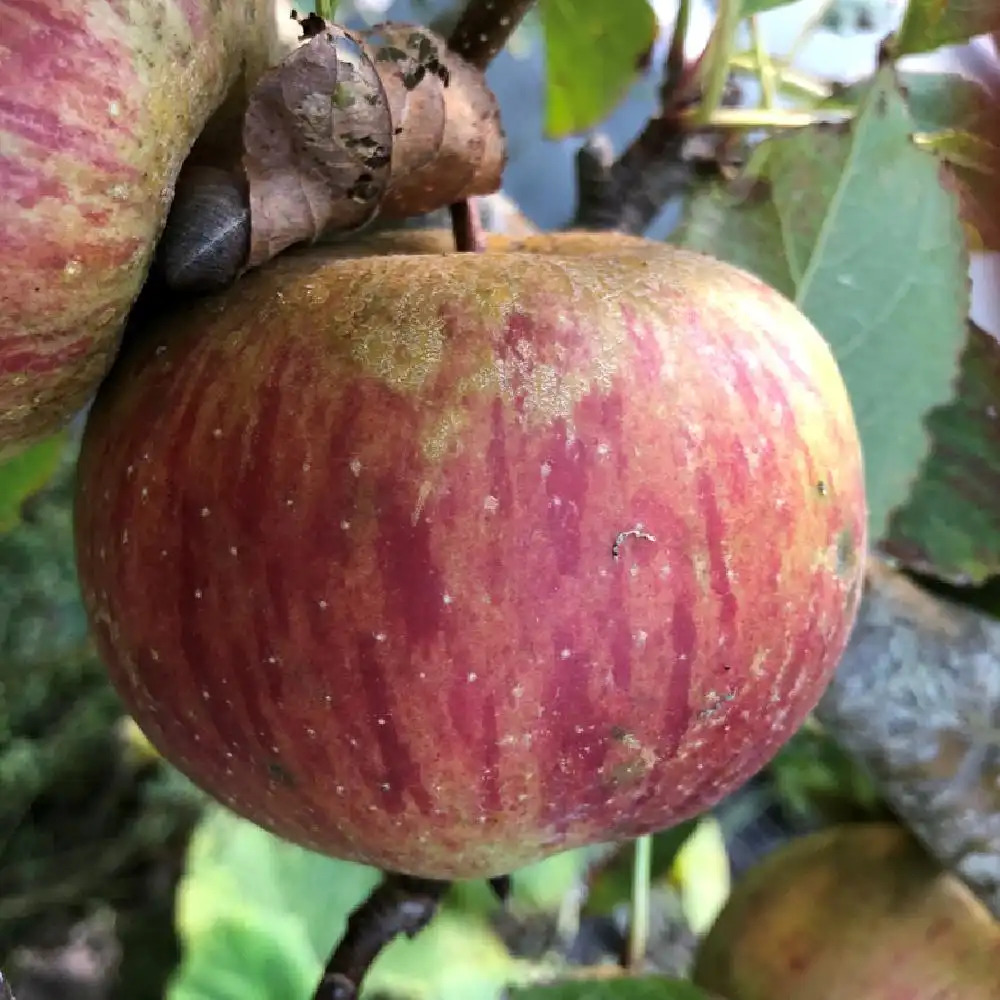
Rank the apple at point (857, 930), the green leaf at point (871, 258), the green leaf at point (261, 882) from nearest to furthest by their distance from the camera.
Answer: the green leaf at point (871, 258)
the apple at point (857, 930)
the green leaf at point (261, 882)

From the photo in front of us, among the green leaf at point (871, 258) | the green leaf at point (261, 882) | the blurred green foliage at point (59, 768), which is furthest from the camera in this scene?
the blurred green foliage at point (59, 768)

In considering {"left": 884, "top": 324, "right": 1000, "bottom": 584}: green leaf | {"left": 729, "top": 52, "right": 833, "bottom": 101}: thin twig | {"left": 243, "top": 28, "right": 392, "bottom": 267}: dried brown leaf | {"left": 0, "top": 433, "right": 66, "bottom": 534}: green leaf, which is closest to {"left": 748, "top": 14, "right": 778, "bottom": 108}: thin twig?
{"left": 729, "top": 52, "right": 833, "bottom": 101}: thin twig

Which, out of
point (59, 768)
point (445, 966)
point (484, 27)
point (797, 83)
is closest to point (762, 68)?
point (797, 83)

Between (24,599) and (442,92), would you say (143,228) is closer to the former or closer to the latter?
(442,92)

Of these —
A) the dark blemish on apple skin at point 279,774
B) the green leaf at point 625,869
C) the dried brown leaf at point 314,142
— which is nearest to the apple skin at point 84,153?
the dried brown leaf at point 314,142

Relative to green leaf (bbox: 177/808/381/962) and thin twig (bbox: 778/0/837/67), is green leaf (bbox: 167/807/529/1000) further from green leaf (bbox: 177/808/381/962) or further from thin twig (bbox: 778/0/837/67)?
thin twig (bbox: 778/0/837/67)

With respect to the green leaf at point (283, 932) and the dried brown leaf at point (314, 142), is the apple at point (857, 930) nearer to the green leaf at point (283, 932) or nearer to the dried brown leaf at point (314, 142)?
the green leaf at point (283, 932)
